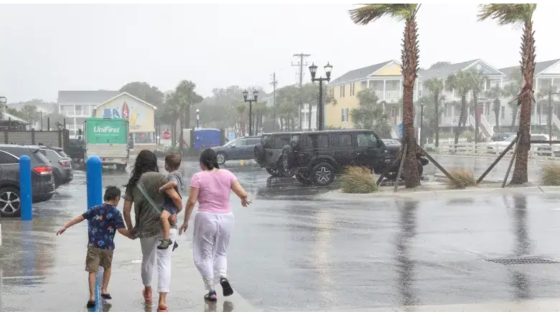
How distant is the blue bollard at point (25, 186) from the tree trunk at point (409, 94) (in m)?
10.8

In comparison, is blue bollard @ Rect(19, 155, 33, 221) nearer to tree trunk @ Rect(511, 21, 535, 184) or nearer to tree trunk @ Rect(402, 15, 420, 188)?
tree trunk @ Rect(402, 15, 420, 188)

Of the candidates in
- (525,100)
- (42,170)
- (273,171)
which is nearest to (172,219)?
(42,170)

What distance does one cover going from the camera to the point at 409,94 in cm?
2056

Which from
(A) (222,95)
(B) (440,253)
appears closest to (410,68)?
(B) (440,253)

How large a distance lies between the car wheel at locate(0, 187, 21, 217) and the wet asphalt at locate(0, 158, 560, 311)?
0.53 m

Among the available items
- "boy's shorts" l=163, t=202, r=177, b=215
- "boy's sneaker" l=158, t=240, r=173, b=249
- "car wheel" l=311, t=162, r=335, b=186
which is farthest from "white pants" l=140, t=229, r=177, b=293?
"car wheel" l=311, t=162, r=335, b=186

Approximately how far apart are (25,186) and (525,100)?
45.8 feet

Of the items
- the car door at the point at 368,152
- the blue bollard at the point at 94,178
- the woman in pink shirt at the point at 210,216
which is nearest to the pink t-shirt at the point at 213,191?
the woman in pink shirt at the point at 210,216

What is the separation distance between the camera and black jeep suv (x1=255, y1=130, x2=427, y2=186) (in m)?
23.4

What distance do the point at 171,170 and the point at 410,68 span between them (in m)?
14.3

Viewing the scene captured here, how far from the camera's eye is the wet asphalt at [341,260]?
735 cm

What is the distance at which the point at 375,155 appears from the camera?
23.8m

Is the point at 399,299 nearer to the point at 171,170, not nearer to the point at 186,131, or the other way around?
the point at 171,170

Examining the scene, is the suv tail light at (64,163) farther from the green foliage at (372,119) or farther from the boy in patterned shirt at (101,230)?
the green foliage at (372,119)
